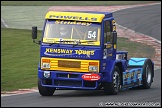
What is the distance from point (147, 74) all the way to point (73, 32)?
11.8 feet

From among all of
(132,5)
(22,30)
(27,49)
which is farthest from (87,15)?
(132,5)

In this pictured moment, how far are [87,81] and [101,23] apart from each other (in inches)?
63.7

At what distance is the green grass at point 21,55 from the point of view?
2083 cm

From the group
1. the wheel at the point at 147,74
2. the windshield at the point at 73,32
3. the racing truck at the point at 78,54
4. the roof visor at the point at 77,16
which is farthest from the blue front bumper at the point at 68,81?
the wheel at the point at 147,74

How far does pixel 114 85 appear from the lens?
1712 cm

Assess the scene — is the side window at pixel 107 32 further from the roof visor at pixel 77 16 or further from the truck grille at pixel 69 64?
the truck grille at pixel 69 64

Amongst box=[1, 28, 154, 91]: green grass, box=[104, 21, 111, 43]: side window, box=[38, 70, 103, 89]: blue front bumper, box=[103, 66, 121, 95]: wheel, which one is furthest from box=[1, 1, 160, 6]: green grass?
box=[38, 70, 103, 89]: blue front bumper

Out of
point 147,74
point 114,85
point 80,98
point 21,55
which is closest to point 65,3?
point 21,55

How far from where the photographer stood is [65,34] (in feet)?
56.0

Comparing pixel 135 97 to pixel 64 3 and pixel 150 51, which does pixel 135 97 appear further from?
pixel 64 3

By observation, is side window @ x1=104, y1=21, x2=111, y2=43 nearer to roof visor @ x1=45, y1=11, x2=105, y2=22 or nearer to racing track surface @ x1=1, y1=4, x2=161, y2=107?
roof visor @ x1=45, y1=11, x2=105, y2=22

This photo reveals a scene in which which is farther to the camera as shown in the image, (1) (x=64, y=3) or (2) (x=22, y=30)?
(1) (x=64, y=3)

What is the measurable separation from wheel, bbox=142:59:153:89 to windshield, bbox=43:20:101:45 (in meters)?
3.03

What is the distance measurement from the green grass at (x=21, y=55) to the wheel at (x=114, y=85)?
11.7 ft
